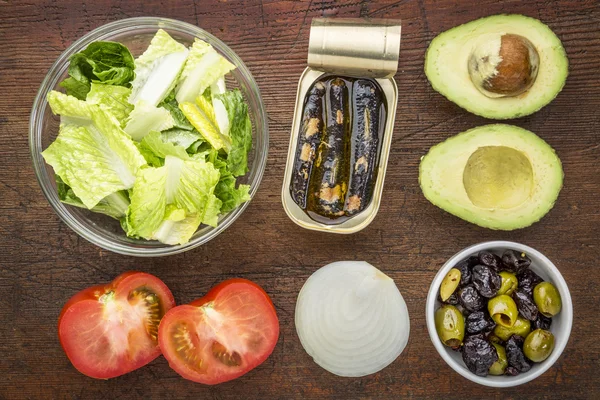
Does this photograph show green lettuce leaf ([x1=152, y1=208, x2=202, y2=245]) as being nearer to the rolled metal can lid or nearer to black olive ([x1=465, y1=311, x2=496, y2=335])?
the rolled metal can lid

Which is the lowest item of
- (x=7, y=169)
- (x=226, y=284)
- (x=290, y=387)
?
(x=290, y=387)

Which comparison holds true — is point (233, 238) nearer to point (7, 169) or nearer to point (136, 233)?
point (136, 233)

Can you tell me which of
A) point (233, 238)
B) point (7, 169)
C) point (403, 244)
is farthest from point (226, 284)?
point (7, 169)

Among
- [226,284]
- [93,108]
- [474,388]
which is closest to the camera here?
[93,108]

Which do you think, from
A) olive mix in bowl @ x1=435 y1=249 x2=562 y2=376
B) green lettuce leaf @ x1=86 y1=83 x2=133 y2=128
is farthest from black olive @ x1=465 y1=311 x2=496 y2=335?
green lettuce leaf @ x1=86 y1=83 x2=133 y2=128

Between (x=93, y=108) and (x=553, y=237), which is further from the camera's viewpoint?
(x=553, y=237)

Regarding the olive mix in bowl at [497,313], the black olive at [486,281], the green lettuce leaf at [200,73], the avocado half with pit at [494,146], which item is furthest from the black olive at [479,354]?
the green lettuce leaf at [200,73]

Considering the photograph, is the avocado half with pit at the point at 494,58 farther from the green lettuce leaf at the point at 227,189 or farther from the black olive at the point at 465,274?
the green lettuce leaf at the point at 227,189
